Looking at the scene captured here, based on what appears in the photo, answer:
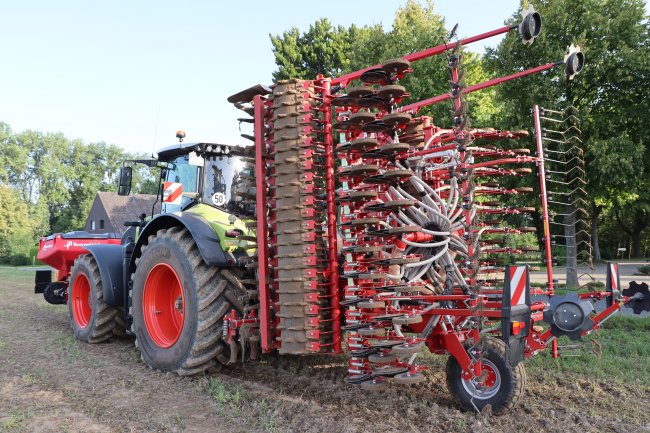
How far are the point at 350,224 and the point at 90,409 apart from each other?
8.19 ft

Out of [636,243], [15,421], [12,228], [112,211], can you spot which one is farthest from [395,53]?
[12,228]

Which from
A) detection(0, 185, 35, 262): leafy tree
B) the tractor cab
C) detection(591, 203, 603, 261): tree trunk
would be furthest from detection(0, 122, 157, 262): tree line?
the tractor cab

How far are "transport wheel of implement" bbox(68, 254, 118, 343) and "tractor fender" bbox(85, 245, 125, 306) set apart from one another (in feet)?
0.74

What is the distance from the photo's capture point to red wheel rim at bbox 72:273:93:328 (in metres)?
7.37

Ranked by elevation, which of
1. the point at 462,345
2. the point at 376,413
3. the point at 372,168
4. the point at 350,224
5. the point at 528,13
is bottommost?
the point at 376,413

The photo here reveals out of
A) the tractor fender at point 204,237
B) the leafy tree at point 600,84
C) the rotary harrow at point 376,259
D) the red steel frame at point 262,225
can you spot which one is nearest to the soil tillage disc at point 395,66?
the rotary harrow at point 376,259

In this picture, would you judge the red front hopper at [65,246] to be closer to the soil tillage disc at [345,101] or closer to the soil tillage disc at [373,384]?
the soil tillage disc at [345,101]

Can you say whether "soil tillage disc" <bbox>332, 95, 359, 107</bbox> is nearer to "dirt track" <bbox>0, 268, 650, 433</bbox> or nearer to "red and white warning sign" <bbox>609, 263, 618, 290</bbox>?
"dirt track" <bbox>0, 268, 650, 433</bbox>

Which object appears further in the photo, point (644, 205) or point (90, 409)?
point (644, 205)

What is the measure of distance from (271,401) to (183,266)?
61.4 inches

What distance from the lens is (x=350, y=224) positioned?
4047mm

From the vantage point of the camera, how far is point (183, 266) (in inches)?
194

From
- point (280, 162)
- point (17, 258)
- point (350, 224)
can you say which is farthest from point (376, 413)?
point (17, 258)

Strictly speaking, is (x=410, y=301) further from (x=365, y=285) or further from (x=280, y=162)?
(x=280, y=162)
